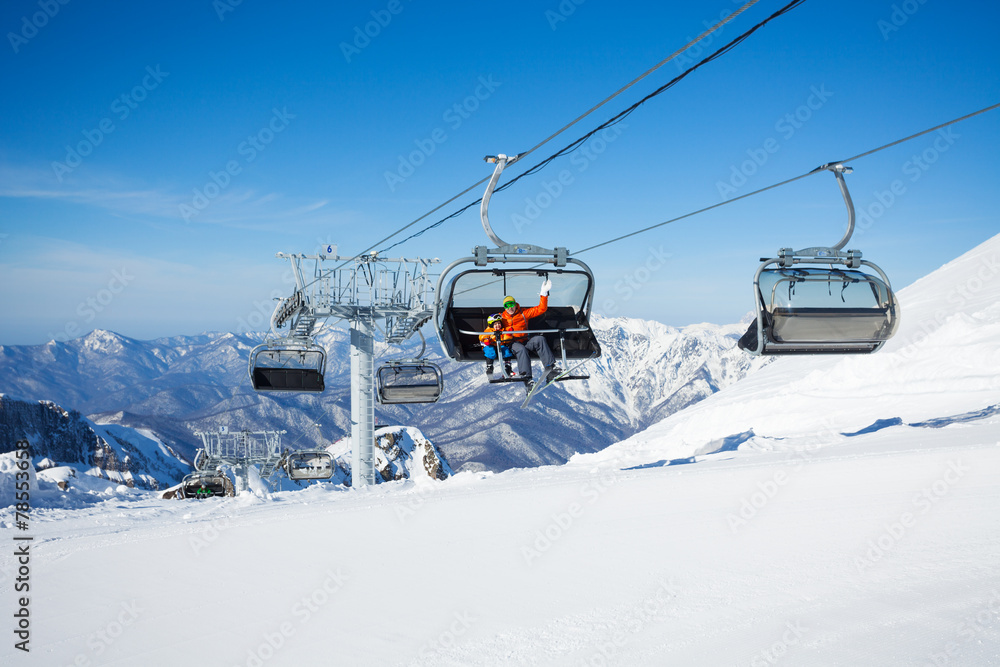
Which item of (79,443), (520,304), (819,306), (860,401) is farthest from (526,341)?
(79,443)

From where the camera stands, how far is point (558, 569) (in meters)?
8.31

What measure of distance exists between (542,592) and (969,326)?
23.2 m

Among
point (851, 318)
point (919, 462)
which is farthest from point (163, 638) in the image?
point (919, 462)

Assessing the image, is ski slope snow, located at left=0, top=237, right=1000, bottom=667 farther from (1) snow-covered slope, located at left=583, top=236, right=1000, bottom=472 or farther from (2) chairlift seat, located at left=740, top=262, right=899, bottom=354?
(1) snow-covered slope, located at left=583, top=236, right=1000, bottom=472

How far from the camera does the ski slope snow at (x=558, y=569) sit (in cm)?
629

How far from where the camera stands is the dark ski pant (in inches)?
368

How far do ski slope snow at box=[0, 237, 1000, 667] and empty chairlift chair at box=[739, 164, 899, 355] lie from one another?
8.95ft

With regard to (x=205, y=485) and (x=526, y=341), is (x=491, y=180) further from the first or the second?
(x=205, y=485)

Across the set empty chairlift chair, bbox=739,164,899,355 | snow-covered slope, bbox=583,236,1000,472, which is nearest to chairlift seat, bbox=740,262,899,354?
empty chairlift chair, bbox=739,164,899,355

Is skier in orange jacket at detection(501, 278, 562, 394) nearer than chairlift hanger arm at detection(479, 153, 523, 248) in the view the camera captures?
No

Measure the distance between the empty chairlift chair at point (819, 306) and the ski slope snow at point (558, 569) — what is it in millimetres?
2727

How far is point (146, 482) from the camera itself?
63406 millimetres

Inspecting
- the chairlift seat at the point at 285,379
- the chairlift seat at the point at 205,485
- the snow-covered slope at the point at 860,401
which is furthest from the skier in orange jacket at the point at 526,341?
the chairlift seat at the point at 205,485

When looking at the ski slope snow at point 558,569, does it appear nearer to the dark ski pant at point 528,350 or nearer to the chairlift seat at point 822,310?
the dark ski pant at point 528,350
